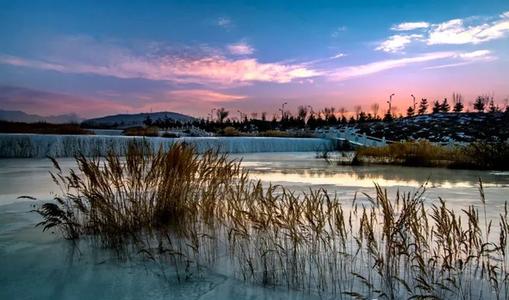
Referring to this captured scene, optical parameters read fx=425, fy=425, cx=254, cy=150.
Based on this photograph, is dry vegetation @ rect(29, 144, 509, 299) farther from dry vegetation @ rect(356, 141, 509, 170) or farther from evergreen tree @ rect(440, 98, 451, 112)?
evergreen tree @ rect(440, 98, 451, 112)

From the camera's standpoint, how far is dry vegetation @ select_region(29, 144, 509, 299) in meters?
2.90

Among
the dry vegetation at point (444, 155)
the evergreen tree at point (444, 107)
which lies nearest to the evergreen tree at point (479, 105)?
the evergreen tree at point (444, 107)

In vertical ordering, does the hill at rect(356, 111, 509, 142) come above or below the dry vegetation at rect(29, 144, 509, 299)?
above

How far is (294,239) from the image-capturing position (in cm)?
322

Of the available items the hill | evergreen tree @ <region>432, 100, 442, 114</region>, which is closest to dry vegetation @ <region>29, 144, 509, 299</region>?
the hill

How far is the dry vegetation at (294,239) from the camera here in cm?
290

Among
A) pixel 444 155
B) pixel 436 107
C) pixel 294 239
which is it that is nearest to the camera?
pixel 294 239

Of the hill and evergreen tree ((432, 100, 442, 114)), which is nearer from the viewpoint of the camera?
the hill

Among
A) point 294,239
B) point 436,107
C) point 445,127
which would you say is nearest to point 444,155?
point 294,239

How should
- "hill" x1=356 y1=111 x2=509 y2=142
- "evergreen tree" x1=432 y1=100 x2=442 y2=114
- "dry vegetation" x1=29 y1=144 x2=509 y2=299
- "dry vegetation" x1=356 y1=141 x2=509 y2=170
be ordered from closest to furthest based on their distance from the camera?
"dry vegetation" x1=29 y1=144 x2=509 y2=299, "dry vegetation" x1=356 y1=141 x2=509 y2=170, "hill" x1=356 y1=111 x2=509 y2=142, "evergreen tree" x1=432 y1=100 x2=442 y2=114

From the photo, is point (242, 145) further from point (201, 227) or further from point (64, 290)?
point (64, 290)

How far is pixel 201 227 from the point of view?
4.54 metres

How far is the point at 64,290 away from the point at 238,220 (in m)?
1.35

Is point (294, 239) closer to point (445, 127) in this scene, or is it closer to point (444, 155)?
point (444, 155)
